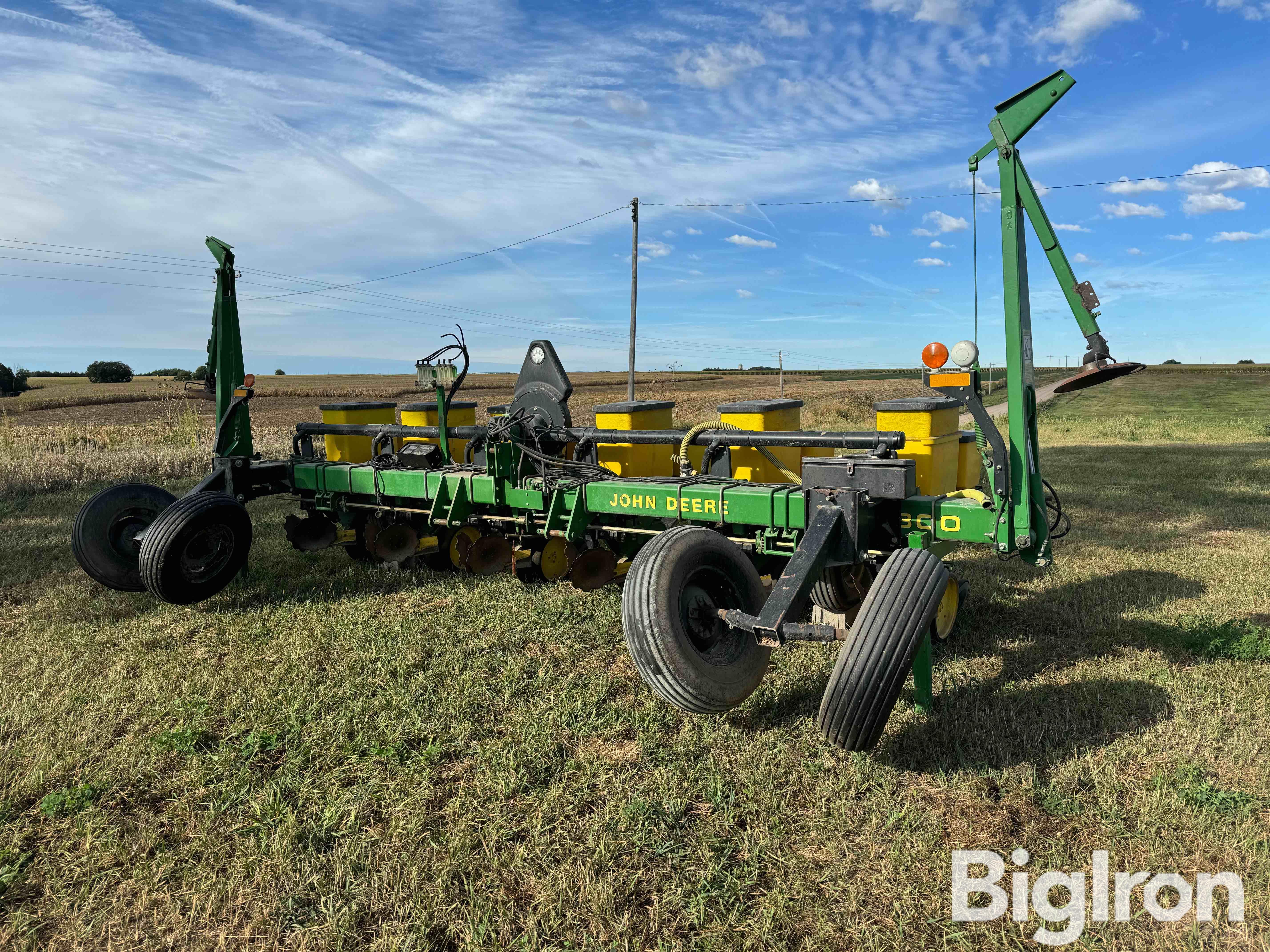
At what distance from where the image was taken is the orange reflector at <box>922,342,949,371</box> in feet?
12.4

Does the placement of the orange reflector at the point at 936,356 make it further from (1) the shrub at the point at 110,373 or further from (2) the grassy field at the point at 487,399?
(1) the shrub at the point at 110,373

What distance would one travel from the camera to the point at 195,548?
5.30m

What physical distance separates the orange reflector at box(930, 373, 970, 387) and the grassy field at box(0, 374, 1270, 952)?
1.57 m

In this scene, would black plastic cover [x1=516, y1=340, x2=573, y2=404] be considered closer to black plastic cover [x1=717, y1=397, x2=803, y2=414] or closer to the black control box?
black plastic cover [x1=717, y1=397, x2=803, y2=414]

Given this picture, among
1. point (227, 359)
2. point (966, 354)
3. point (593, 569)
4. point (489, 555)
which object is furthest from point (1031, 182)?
point (227, 359)

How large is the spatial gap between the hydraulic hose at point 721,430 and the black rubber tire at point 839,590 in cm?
60

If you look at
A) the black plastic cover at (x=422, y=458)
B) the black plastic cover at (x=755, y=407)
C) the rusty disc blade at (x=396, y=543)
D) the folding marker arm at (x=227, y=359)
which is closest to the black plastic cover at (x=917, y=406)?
the black plastic cover at (x=755, y=407)

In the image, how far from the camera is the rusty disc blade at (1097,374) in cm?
360

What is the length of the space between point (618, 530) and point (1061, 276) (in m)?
2.90

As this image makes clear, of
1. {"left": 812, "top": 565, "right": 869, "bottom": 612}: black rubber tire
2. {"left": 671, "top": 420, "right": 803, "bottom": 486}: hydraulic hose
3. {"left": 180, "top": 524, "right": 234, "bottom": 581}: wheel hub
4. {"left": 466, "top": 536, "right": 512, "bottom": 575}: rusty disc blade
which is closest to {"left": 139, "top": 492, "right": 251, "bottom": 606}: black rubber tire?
{"left": 180, "top": 524, "right": 234, "bottom": 581}: wheel hub

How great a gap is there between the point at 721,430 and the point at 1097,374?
2227mm

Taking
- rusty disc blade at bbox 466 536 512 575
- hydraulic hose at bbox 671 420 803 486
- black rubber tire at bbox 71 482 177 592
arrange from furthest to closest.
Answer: rusty disc blade at bbox 466 536 512 575 < black rubber tire at bbox 71 482 177 592 < hydraulic hose at bbox 671 420 803 486

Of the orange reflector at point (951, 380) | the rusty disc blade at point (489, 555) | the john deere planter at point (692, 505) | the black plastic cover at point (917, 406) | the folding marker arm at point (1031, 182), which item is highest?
the folding marker arm at point (1031, 182)

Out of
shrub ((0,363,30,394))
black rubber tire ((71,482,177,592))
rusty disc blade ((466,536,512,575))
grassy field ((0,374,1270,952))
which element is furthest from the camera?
shrub ((0,363,30,394))
